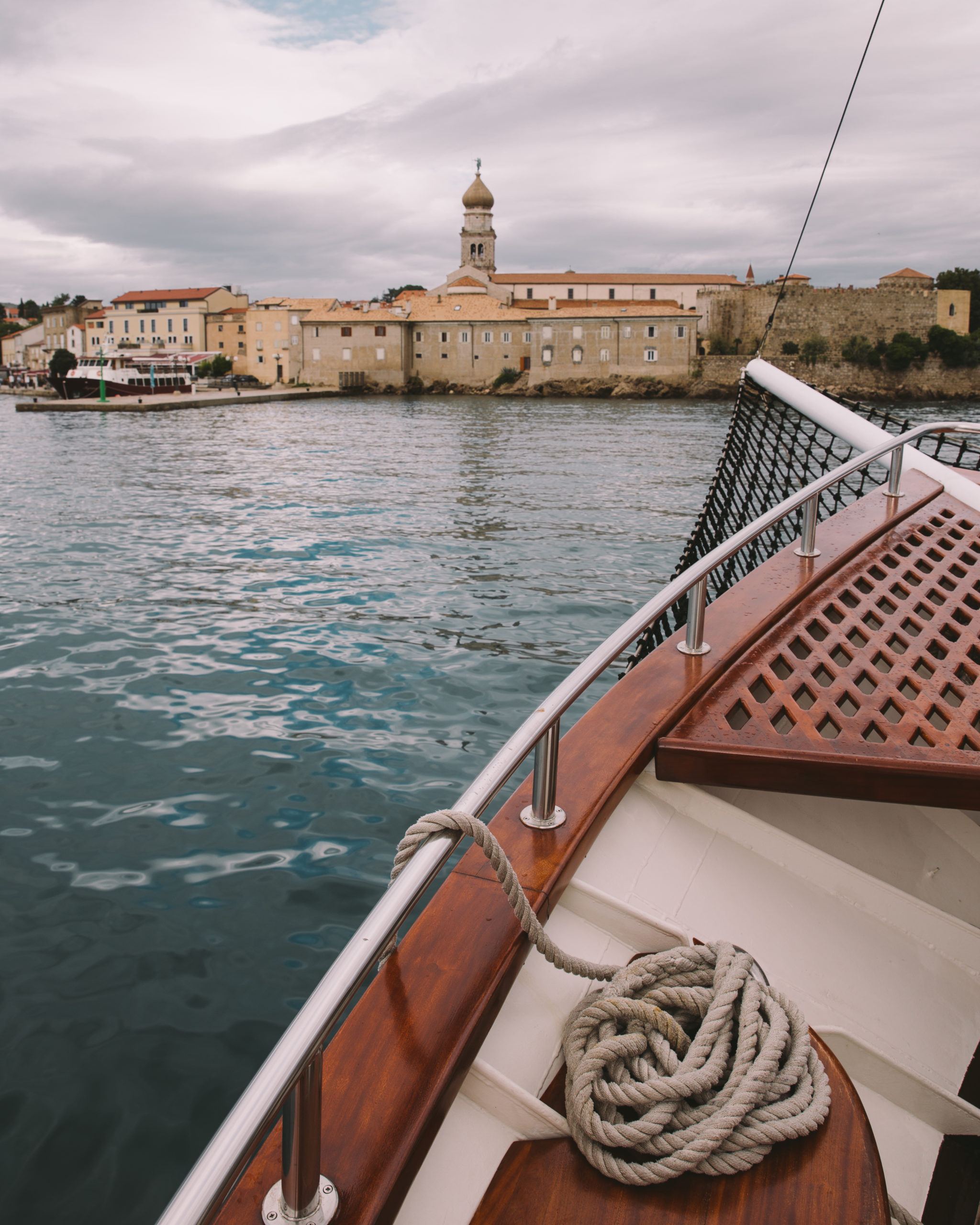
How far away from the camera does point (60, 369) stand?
58.7 m

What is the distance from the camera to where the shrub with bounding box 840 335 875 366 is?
62000 millimetres

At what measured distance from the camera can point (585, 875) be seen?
2.03 meters

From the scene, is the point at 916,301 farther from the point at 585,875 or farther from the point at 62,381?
the point at 585,875

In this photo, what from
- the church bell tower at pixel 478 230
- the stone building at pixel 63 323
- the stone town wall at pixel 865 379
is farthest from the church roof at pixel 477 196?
the stone building at pixel 63 323

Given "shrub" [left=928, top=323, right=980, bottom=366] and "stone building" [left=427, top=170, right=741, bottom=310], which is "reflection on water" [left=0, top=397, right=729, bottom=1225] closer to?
"shrub" [left=928, top=323, right=980, bottom=366]

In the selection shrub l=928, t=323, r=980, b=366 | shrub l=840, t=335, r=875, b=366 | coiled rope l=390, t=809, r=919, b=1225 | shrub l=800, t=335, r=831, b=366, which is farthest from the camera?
shrub l=800, t=335, r=831, b=366

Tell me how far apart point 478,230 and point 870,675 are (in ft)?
280

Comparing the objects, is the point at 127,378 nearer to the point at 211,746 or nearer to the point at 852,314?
the point at 852,314

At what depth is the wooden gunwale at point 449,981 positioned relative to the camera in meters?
1.26

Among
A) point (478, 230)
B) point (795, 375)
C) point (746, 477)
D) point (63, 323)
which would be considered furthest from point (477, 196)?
point (746, 477)

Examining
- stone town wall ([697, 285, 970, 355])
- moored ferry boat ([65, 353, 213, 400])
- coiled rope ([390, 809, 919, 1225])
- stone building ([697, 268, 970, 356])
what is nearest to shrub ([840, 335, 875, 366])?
stone town wall ([697, 285, 970, 355])

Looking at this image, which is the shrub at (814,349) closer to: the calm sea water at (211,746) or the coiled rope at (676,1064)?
the calm sea water at (211,746)

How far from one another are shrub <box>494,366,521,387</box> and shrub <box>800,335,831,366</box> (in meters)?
21.3

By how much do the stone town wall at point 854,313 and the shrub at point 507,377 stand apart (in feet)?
52.0
